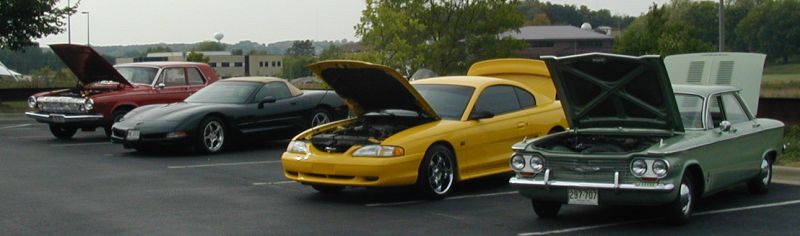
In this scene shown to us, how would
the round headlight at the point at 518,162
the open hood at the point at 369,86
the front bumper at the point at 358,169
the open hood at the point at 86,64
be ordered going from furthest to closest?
1. the open hood at the point at 86,64
2. the open hood at the point at 369,86
3. the front bumper at the point at 358,169
4. the round headlight at the point at 518,162

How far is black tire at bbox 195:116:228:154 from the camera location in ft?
50.5

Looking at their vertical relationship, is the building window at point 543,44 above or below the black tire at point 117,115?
above

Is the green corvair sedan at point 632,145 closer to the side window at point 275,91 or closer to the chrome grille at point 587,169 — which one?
the chrome grille at point 587,169

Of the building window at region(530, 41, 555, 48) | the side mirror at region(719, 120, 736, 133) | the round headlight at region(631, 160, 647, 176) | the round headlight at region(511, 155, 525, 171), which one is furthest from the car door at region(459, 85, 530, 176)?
the building window at region(530, 41, 555, 48)

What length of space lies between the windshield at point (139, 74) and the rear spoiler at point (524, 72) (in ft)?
23.6

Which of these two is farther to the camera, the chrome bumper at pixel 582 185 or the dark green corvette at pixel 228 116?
the dark green corvette at pixel 228 116

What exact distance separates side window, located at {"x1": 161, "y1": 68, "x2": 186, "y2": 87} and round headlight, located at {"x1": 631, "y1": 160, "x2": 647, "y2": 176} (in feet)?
40.9

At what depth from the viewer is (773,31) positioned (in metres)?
62.1

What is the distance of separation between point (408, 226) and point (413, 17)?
24.0 metres

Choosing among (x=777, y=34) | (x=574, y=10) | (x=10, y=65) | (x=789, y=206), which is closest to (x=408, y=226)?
(x=789, y=206)

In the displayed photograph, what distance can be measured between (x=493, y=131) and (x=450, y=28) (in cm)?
2313

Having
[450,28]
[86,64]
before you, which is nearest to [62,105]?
[86,64]

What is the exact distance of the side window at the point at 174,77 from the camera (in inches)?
749

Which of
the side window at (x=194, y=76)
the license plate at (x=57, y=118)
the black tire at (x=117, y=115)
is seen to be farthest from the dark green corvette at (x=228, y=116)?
the side window at (x=194, y=76)
